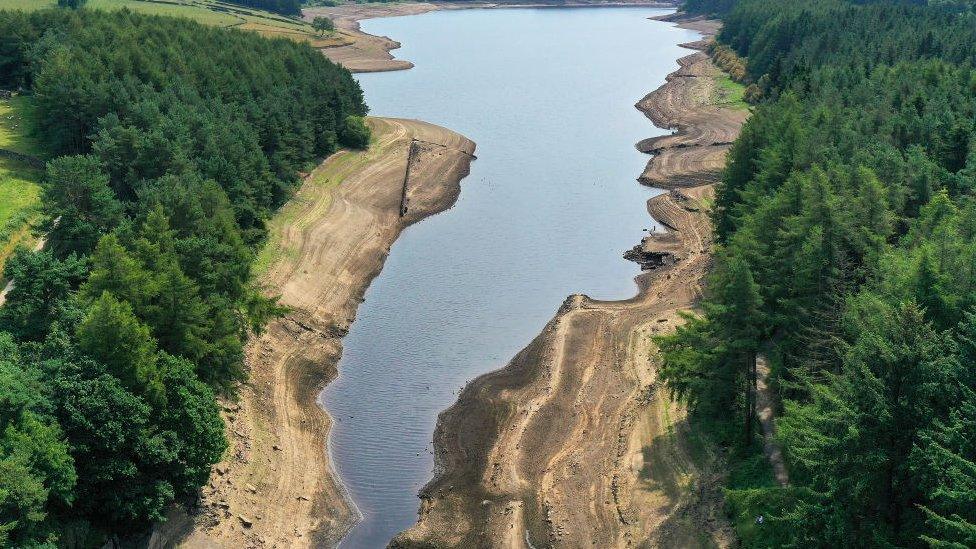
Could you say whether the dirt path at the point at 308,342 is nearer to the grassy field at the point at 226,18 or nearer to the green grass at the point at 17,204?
the green grass at the point at 17,204

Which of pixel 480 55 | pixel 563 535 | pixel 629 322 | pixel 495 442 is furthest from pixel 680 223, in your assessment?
pixel 480 55

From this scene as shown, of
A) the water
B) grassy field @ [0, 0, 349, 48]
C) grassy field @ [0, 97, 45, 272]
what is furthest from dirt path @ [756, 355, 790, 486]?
grassy field @ [0, 0, 349, 48]

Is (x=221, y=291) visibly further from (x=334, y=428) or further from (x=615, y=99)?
(x=615, y=99)

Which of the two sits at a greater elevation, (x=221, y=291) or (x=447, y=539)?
(x=221, y=291)

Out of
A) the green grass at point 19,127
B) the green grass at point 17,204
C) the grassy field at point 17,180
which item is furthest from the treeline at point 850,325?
the green grass at point 19,127

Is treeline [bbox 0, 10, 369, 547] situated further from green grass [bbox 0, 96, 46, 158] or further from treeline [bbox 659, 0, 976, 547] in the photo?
treeline [bbox 659, 0, 976, 547]

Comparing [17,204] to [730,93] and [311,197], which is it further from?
[730,93]

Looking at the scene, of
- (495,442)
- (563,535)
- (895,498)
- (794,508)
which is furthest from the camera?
(495,442)
